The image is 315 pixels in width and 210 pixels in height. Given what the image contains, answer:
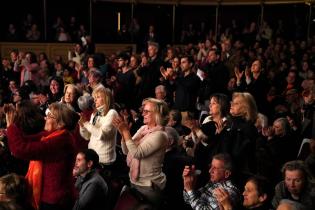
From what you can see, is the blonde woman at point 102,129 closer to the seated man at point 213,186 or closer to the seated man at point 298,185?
the seated man at point 213,186

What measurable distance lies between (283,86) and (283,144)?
12.2 feet

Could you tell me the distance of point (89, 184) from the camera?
365 cm

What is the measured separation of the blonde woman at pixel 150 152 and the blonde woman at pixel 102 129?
1.73 feet

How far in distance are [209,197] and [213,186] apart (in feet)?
0.26

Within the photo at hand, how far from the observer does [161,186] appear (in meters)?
3.94

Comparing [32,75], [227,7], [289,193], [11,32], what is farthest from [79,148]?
[227,7]

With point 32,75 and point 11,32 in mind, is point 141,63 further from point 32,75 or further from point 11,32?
point 11,32

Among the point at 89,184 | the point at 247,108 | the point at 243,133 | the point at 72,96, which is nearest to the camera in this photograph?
the point at 89,184

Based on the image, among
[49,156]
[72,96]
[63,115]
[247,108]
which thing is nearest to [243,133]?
[247,108]

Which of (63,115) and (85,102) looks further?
(85,102)

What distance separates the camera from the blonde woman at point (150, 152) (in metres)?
3.78

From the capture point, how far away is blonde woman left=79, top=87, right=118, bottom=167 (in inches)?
174

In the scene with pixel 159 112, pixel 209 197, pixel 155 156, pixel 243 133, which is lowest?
pixel 209 197

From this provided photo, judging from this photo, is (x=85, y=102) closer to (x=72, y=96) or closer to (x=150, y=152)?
(x=72, y=96)
